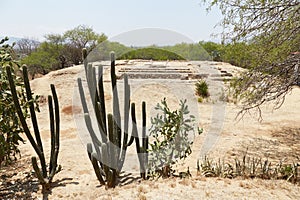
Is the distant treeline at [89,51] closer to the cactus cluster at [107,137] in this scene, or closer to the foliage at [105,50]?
the foliage at [105,50]

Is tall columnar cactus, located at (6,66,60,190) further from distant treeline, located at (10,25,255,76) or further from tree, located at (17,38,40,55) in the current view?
tree, located at (17,38,40,55)

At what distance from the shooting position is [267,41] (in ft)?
16.2

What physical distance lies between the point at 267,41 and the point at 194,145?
101 inches

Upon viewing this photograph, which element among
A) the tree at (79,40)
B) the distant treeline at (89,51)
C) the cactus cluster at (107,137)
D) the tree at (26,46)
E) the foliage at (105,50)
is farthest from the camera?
the tree at (26,46)

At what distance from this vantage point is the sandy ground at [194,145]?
10.8 ft

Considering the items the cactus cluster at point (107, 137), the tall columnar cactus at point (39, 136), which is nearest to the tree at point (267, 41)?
the cactus cluster at point (107, 137)

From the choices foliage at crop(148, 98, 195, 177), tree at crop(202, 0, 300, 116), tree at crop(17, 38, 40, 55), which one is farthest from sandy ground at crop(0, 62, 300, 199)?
tree at crop(17, 38, 40, 55)

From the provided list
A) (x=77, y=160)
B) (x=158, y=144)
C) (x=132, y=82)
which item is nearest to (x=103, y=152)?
(x=158, y=144)

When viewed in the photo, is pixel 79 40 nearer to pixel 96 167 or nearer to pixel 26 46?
pixel 26 46

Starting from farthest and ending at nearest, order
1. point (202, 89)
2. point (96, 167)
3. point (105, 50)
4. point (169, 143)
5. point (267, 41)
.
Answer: point (105, 50) < point (202, 89) < point (267, 41) < point (169, 143) < point (96, 167)

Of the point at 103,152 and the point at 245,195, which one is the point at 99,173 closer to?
the point at 103,152

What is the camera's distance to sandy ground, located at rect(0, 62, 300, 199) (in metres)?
3.30

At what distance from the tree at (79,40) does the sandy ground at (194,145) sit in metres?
8.80

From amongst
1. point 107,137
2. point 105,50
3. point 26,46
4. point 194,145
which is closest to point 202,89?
point 194,145
